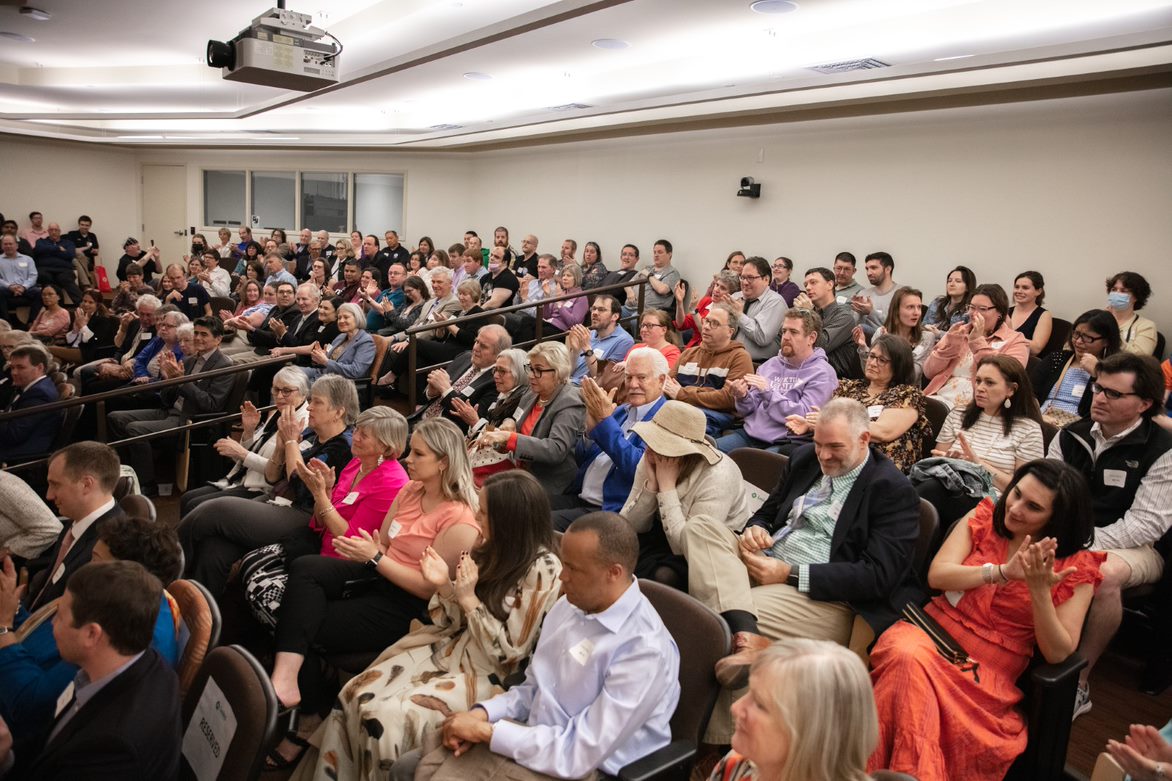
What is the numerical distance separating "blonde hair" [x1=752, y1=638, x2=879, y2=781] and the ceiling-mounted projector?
5.14m

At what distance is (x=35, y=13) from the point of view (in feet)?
20.4

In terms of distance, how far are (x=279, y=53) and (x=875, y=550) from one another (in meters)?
4.85

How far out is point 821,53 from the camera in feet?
17.9

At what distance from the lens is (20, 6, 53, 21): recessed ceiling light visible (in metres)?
6.05

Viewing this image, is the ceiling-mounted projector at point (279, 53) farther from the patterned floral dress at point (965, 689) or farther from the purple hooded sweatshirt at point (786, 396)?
the patterned floral dress at point (965, 689)

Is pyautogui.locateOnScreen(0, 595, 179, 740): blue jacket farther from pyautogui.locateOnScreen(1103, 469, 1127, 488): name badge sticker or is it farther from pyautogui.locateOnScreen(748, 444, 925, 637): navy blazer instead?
pyautogui.locateOnScreen(1103, 469, 1127, 488): name badge sticker

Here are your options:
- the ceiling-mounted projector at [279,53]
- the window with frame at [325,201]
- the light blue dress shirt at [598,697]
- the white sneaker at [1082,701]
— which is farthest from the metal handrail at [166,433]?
the window with frame at [325,201]

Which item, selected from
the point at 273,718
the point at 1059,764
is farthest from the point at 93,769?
the point at 1059,764

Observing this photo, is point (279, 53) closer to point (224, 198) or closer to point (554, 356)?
point (554, 356)

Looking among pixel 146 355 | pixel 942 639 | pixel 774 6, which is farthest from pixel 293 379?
pixel 774 6

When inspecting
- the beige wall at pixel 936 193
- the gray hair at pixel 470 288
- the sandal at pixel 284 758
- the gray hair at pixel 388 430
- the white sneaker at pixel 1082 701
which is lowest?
the sandal at pixel 284 758

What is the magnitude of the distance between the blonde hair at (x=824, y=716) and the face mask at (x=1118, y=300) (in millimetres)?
4831

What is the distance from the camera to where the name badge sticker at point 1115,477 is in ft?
9.45

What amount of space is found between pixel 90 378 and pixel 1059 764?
6961 mm
